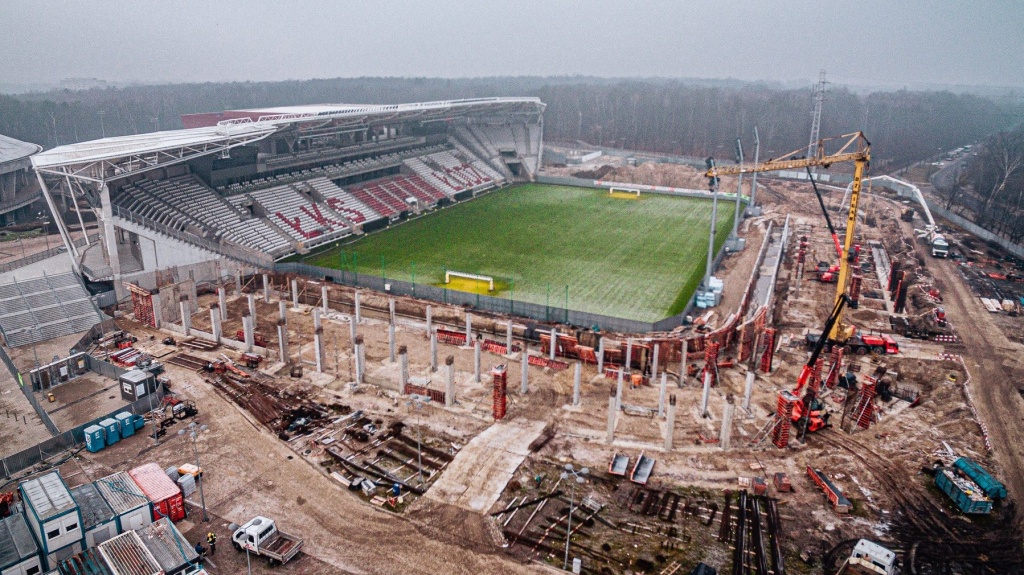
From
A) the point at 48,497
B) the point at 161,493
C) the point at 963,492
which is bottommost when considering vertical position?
the point at 963,492

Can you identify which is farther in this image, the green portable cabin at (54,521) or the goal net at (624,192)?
the goal net at (624,192)

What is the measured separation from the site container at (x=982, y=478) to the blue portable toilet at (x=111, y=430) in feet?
108

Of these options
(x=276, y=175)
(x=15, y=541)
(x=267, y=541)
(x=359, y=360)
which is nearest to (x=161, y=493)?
(x=15, y=541)

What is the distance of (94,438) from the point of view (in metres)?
26.1

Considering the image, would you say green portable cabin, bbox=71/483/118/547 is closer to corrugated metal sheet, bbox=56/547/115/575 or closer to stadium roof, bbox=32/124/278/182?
corrugated metal sheet, bbox=56/547/115/575

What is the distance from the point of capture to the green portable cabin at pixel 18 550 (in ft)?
61.2

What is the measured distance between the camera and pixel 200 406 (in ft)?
97.9

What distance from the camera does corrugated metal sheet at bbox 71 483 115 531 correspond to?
20484 mm

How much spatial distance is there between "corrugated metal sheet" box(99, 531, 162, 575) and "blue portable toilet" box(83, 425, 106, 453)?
24.6 feet

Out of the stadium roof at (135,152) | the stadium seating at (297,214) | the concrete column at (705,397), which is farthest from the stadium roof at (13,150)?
the concrete column at (705,397)

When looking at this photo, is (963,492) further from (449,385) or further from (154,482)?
(154,482)

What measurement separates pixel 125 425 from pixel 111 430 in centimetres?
60

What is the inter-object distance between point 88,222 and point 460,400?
2108 inches

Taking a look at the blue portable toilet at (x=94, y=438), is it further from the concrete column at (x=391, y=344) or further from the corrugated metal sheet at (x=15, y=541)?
the concrete column at (x=391, y=344)
